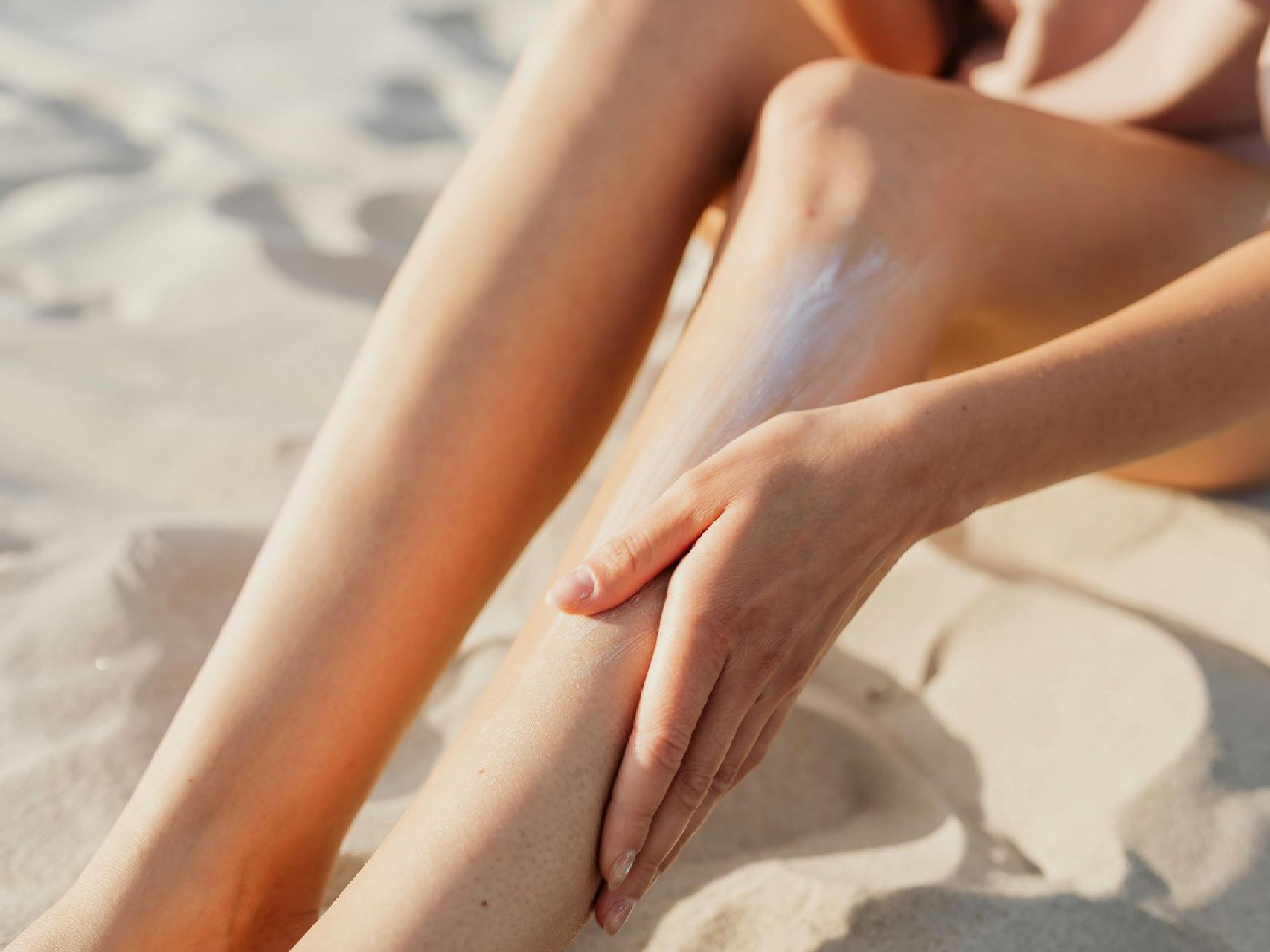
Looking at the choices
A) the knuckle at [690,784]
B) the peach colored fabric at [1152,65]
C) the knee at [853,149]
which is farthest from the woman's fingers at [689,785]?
the peach colored fabric at [1152,65]

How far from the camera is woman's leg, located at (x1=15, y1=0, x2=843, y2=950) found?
784 mm

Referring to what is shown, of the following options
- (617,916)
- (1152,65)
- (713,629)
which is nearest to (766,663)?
(713,629)

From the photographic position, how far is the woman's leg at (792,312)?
0.68 meters

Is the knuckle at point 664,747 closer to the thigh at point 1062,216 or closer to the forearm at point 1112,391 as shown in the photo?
the forearm at point 1112,391

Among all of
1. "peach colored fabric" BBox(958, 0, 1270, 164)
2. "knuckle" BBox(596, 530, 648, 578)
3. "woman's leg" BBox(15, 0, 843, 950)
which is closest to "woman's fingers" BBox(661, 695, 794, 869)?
"knuckle" BBox(596, 530, 648, 578)

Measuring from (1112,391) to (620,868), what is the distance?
0.41 meters

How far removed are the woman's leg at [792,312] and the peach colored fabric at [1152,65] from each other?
0.18ft

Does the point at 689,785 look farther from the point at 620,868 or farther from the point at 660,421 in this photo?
the point at 660,421

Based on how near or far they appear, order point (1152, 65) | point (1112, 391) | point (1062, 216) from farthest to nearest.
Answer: point (1152, 65)
point (1062, 216)
point (1112, 391)

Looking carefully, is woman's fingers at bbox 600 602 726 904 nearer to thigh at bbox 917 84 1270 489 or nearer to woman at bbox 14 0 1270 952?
woman at bbox 14 0 1270 952

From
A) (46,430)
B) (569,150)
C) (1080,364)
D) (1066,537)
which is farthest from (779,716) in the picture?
(46,430)

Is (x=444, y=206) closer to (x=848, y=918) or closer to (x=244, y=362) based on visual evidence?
(x=848, y=918)

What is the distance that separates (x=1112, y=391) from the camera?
31.5 inches

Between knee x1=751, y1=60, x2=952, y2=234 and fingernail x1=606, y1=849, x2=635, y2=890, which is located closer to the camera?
fingernail x1=606, y1=849, x2=635, y2=890
